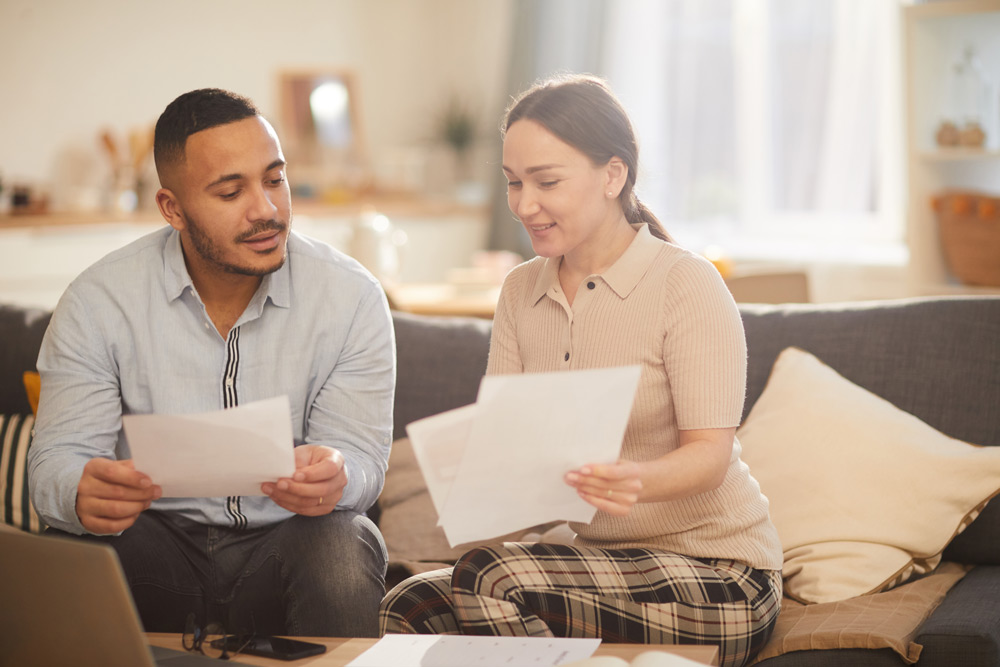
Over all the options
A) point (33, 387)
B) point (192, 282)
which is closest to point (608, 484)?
point (192, 282)

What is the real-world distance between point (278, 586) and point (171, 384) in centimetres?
38

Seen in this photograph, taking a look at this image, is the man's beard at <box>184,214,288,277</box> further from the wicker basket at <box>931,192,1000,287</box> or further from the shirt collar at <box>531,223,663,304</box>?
the wicker basket at <box>931,192,1000,287</box>

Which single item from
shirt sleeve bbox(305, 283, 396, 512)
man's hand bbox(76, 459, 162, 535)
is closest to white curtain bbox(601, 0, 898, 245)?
shirt sleeve bbox(305, 283, 396, 512)

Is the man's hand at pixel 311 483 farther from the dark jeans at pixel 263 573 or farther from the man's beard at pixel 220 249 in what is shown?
the man's beard at pixel 220 249

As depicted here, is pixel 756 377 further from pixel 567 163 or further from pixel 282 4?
pixel 282 4

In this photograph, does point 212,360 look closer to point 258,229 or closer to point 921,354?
point 258,229

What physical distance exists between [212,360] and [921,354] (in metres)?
1.29

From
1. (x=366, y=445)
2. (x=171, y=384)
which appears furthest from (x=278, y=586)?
(x=171, y=384)

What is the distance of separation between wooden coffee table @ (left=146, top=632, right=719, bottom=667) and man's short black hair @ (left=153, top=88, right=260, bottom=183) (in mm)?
775

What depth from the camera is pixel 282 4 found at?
5.06 m

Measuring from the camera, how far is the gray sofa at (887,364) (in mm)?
1845

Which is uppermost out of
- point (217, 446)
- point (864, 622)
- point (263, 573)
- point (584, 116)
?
point (584, 116)

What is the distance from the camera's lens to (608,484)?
121cm

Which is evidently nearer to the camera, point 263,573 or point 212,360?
point 263,573
